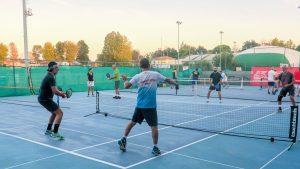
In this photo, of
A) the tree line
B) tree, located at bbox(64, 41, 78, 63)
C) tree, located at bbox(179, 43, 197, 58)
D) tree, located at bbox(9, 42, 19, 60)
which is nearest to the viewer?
the tree line

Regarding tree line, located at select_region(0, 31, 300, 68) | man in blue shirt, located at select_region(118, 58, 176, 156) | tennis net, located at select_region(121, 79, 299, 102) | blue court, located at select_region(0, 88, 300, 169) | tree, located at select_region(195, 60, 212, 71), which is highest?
tree line, located at select_region(0, 31, 300, 68)

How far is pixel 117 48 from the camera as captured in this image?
74.2m

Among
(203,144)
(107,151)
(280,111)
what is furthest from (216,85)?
(107,151)

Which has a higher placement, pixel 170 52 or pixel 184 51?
pixel 170 52

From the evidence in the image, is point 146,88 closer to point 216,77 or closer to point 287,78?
point 287,78

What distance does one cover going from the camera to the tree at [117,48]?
73.4 metres

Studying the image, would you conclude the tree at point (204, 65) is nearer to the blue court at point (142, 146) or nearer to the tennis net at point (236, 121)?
the tennis net at point (236, 121)

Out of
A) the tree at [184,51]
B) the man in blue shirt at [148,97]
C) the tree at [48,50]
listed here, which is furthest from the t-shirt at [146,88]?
the tree at [184,51]

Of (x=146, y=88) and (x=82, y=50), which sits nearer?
(x=146, y=88)

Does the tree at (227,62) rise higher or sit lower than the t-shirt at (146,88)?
higher

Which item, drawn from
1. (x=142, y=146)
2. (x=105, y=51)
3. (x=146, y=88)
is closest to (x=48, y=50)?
(x=105, y=51)

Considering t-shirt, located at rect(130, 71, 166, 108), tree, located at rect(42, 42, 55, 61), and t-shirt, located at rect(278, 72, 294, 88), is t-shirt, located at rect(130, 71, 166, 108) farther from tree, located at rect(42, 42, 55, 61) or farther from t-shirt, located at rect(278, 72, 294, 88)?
tree, located at rect(42, 42, 55, 61)

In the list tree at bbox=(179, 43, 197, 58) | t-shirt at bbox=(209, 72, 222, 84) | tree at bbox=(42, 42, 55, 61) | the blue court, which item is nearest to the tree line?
tree at bbox=(42, 42, 55, 61)

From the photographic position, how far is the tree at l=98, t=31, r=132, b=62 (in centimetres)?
7344
